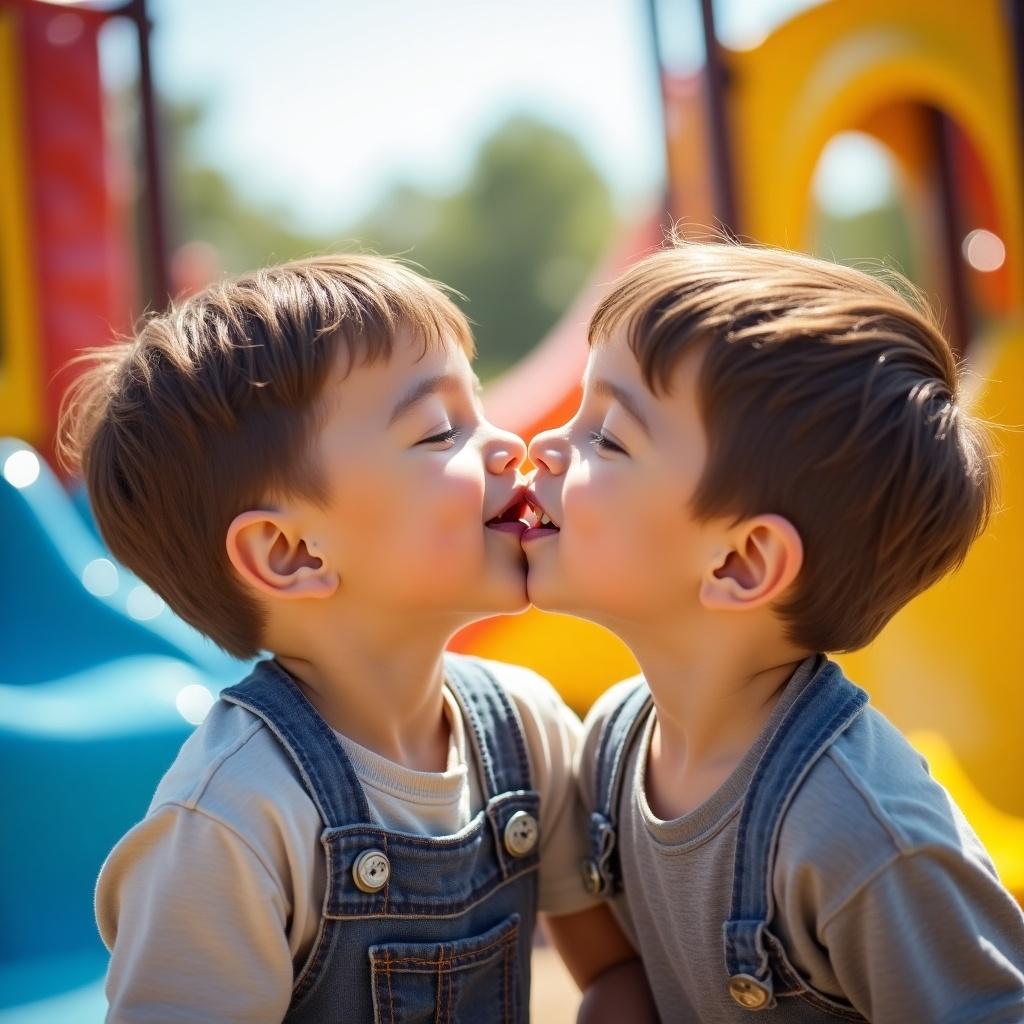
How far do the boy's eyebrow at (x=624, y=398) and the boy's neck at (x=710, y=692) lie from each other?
12.1 inches

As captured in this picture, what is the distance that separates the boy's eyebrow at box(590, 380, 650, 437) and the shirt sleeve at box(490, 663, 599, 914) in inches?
22.2

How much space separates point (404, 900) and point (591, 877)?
0.35 meters

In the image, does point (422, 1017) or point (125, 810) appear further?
point (125, 810)

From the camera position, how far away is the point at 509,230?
30.9 meters

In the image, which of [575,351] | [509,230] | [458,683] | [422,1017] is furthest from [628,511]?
[509,230]

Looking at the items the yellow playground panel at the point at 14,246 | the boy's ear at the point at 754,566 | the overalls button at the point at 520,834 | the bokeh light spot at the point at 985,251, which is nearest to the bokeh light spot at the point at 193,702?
the overalls button at the point at 520,834

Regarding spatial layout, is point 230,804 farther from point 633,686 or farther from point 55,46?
point 55,46

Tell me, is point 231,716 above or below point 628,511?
below

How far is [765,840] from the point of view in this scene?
5.32ft

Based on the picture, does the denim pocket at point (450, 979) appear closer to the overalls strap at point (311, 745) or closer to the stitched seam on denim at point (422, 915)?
the stitched seam on denim at point (422, 915)

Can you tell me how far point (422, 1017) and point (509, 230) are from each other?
3012 centimetres

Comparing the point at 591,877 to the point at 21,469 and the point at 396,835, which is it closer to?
the point at 396,835

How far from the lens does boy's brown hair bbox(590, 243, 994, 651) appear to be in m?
1.62

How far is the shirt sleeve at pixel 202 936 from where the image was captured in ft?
5.14
